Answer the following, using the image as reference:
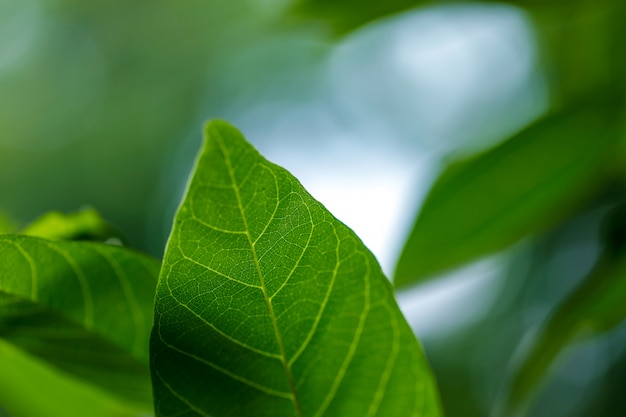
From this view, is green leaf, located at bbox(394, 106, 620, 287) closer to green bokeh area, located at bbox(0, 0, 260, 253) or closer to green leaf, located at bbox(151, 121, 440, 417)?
green leaf, located at bbox(151, 121, 440, 417)

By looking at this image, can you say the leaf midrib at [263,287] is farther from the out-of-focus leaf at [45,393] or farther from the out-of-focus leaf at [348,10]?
the out-of-focus leaf at [348,10]

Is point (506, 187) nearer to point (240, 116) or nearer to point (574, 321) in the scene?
point (574, 321)

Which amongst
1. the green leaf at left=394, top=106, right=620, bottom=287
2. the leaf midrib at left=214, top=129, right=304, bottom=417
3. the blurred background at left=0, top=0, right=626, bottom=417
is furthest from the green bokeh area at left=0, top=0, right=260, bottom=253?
the leaf midrib at left=214, top=129, right=304, bottom=417

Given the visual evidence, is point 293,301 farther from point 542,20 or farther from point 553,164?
point 542,20

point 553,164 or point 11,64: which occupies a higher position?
point 11,64

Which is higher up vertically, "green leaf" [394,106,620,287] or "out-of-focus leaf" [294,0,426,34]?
"out-of-focus leaf" [294,0,426,34]

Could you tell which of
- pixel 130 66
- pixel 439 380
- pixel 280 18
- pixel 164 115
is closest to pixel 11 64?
pixel 130 66
